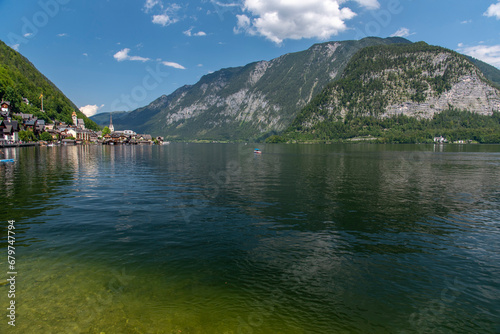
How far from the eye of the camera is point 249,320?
12117 mm

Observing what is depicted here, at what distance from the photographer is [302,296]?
14.0 meters

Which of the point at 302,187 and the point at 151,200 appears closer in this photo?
the point at 151,200

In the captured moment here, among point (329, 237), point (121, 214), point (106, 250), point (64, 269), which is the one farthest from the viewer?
point (121, 214)

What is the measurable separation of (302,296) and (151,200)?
26.9 metres

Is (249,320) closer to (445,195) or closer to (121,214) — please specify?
(121,214)

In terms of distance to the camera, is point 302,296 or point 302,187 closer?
point 302,296

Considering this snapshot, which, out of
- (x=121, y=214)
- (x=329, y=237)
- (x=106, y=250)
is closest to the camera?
(x=106, y=250)

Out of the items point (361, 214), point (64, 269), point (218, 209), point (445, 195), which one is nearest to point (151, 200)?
point (218, 209)

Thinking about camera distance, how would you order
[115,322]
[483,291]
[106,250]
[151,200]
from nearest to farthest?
[115,322]
[483,291]
[106,250]
[151,200]

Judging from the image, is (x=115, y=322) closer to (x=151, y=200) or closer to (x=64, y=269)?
(x=64, y=269)

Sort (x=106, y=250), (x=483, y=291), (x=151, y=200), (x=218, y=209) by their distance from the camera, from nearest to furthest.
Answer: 1. (x=483, y=291)
2. (x=106, y=250)
3. (x=218, y=209)
4. (x=151, y=200)

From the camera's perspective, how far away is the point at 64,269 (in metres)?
16.2

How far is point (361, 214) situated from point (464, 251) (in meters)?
10.5

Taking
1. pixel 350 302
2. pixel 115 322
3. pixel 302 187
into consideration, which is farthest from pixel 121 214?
pixel 302 187
